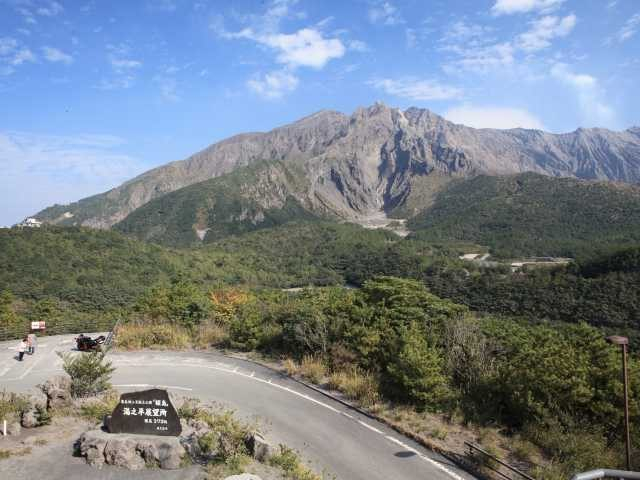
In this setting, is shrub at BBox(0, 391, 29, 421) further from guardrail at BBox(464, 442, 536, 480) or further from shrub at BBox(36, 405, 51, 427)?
guardrail at BBox(464, 442, 536, 480)

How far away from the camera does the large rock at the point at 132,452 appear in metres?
9.41

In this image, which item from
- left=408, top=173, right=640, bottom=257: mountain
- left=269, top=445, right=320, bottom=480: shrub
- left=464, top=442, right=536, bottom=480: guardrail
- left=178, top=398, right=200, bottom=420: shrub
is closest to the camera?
left=464, top=442, right=536, bottom=480: guardrail

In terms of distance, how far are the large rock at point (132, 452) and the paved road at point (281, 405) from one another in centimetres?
77

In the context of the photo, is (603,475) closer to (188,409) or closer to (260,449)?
(260,449)

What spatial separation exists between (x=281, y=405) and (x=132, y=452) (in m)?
4.29

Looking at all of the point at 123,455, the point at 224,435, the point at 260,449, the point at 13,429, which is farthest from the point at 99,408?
the point at 260,449

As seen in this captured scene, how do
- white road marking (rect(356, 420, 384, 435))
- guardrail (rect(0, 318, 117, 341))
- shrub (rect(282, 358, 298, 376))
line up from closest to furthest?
white road marking (rect(356, 420, 384, 435))
shrub (rect(282, 358, 298, 376))
guardrail (rect(0, 318, 117, 341))

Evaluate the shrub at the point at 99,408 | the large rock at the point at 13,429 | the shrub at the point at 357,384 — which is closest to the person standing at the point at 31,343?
the shrub at the point at 99,408

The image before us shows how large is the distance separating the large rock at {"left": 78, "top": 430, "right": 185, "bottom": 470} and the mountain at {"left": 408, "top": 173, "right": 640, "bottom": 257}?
132402mm

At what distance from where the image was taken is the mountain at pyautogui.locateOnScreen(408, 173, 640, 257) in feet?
454

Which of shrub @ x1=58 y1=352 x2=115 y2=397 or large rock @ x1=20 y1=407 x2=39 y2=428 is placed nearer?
large rock @ x1=20 y1=407 x2=39 y2=428

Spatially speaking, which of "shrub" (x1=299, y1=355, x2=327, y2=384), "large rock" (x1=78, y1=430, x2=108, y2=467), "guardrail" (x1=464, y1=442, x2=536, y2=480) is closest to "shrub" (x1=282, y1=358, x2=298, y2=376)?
"shrub" (x1=299, y1=355, x2=327, y2=384)

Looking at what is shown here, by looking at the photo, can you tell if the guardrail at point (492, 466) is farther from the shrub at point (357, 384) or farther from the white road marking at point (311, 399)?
the shrub at point (357, 384)

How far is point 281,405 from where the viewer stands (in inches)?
501
